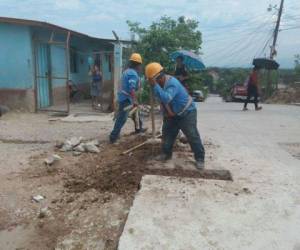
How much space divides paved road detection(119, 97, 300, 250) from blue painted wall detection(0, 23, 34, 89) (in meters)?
7.83

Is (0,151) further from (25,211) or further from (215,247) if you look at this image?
(215,247)

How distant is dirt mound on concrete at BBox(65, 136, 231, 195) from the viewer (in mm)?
5312

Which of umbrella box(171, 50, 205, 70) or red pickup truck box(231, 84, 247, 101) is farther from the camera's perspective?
red pickup truck box(231, 84, 247, 101)

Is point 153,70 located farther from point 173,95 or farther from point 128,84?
point 128,84

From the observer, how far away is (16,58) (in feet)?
41.0

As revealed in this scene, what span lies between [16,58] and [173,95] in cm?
823

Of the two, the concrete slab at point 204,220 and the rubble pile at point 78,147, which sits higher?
the rubble pile at point 78,147

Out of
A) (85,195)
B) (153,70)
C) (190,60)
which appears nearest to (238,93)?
(190,60)

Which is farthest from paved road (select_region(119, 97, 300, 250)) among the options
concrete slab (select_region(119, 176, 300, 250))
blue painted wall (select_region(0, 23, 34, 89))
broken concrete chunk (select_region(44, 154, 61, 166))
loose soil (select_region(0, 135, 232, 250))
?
blue painted wall (select_region(0, 23, 34, 89))

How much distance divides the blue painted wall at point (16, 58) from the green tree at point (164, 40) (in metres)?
4.19

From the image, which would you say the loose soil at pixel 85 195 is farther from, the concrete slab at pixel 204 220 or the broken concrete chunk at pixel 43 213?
the concrete slab at pixel 204 220

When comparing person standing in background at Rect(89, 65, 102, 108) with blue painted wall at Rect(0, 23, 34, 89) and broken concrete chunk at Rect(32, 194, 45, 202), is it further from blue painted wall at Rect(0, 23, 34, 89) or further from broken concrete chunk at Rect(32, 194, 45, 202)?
broken concrete chunk at Rect(32, 194, 45, 202)

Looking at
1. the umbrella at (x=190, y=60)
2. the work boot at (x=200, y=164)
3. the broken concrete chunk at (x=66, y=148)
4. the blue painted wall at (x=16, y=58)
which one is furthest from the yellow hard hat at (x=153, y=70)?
the blue painted wall at (x=16, y=58)

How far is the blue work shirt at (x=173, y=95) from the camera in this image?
18.5 ft
